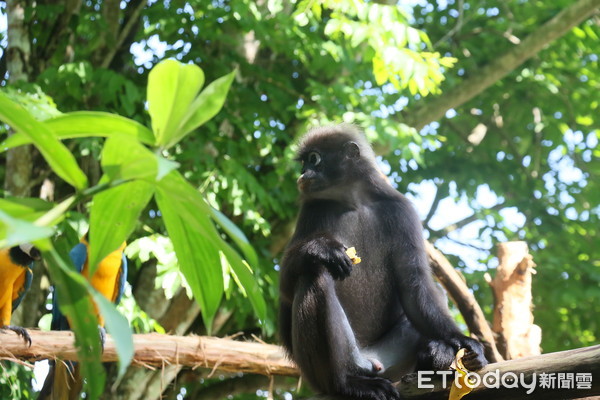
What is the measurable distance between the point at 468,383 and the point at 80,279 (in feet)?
7.53

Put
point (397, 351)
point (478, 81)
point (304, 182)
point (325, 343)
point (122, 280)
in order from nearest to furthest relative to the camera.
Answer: point (325, 343), point (397, 351), point (304, 182), point (122, 280), point (478, 81)

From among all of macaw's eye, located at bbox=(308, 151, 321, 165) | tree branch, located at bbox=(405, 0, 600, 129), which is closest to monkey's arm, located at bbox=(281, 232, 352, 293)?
macaw's eye, located at bbox=(308, 151, 321, 165)

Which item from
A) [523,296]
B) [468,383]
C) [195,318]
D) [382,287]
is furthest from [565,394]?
[195,318]

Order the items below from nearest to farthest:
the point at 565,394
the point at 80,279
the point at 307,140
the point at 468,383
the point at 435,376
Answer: the point at 80,279 → the point at 565,394 → the point at 468,383 → the point at 435,376 → the point at 307,140

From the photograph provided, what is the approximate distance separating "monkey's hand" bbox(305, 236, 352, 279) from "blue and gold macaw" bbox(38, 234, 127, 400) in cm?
170

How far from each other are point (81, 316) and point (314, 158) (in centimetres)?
361

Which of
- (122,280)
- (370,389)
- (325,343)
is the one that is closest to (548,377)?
(370,389)

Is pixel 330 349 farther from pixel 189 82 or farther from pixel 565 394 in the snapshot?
pixel 189 82

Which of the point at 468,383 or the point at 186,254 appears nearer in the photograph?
the point at 186,254

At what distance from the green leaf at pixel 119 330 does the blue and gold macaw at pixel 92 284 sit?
4.10 metres

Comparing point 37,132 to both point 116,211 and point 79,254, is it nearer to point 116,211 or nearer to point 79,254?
point 116,211

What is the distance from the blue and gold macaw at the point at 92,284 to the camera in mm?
5230

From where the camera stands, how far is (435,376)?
3.26 m

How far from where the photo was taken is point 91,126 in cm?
99
